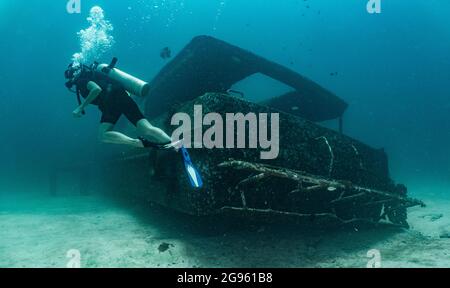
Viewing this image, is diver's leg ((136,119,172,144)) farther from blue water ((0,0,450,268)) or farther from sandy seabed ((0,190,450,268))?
blue water ((0,0,450,268))

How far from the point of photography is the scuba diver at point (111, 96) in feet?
13.8

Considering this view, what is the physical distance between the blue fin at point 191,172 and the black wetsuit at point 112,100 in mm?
1131

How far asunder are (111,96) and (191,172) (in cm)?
181

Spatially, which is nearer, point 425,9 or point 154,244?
point 154,244

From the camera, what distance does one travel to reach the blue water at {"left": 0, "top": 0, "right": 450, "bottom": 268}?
27391 mm

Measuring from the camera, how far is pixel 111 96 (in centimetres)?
432

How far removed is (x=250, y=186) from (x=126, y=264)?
68.6 inches

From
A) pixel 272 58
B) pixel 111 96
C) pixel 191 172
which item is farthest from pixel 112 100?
pixel 272 58

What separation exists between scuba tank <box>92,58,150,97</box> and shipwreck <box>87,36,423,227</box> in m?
0.61

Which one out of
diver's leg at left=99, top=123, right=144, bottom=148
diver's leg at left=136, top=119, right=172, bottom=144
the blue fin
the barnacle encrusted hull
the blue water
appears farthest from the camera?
the blue water

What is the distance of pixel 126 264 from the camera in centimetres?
338

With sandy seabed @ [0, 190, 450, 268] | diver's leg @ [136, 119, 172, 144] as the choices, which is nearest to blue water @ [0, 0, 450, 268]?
sandy seabed @ [0, 190, 450, 268]

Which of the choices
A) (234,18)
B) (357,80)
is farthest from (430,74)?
(234,18)
